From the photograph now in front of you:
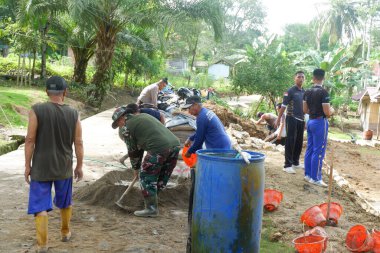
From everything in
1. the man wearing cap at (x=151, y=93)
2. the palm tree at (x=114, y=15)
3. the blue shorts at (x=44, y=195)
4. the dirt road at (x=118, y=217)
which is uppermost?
the palm tree at (x=114, y=15)

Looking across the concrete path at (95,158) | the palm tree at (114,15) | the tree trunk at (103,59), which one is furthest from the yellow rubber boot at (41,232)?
the tree trunk at (103,59)

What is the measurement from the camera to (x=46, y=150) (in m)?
3.91

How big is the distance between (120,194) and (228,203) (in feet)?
8.20

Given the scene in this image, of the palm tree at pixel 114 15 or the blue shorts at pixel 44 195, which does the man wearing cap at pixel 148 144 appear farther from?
the palm tree at pixel 114 15

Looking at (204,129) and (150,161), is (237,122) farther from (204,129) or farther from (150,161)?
(150,161)

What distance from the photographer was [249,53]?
24.1m

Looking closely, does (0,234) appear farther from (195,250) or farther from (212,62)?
(212,62)

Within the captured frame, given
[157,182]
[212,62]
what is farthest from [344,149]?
[212,62]

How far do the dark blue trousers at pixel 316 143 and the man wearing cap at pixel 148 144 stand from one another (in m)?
3.08

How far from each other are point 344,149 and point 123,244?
1290cm

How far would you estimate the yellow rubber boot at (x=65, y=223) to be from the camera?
421 cm

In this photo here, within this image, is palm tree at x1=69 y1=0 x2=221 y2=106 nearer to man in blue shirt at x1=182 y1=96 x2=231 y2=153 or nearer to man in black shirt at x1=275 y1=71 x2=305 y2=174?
man in black shirt at x1=275 y1=71 x2=305 y2=174

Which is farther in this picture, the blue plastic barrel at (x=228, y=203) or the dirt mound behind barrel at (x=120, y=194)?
the dirt mound behind barrel at (x=120, y=194)

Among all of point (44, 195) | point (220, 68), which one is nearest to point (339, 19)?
point (220, 68)
